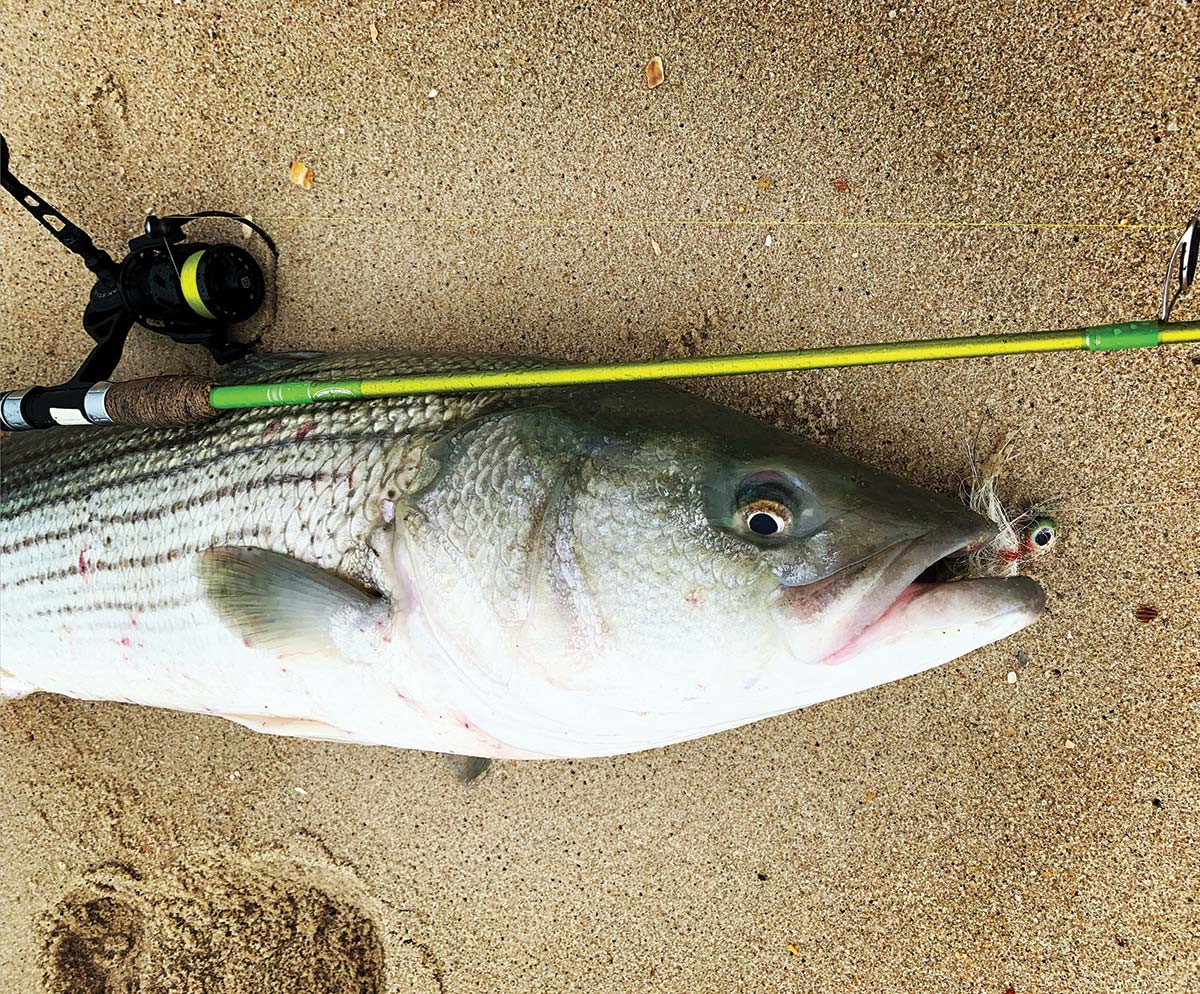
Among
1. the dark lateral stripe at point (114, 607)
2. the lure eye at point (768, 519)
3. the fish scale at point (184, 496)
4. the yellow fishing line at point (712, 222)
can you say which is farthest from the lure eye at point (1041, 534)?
the dark lateral stripe at point (114, 607)

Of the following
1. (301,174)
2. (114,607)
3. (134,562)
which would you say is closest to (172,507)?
(134,562)

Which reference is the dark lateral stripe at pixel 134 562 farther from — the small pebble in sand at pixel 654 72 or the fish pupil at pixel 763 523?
the small pebble in sand at pixel 654 72

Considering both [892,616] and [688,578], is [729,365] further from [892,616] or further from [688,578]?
[892,616]

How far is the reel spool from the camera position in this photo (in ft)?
7.10

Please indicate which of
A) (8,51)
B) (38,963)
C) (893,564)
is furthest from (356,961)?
(8,51)

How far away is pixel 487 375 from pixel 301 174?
1.21 meters

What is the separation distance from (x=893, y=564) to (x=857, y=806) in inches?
46.3

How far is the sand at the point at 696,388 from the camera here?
7.02 feet

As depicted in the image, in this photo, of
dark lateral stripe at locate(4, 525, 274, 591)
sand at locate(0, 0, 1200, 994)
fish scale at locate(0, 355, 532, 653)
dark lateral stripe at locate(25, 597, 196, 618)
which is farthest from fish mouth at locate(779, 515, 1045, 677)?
dark lateral stripe at locate(25, 597, 196, 618)

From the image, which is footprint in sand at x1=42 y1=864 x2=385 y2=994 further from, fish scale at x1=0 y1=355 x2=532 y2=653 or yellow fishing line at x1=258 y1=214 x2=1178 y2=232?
yellow fishing line at x1=258 y1=214 x2=1178 y2=232

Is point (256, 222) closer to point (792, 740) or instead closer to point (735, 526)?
point (735, 526)

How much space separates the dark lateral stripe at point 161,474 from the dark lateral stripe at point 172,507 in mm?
76

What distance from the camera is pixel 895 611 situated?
58.3 inches

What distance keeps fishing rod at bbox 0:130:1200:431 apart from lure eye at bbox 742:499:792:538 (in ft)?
0.97
